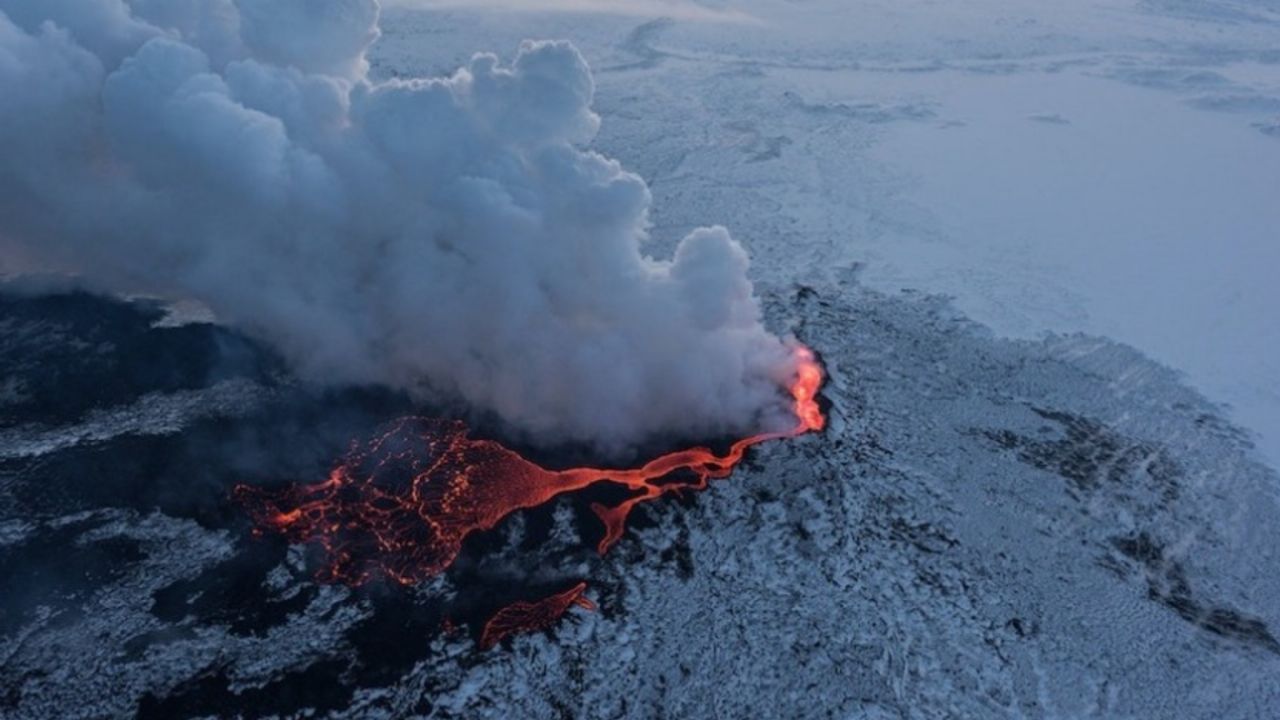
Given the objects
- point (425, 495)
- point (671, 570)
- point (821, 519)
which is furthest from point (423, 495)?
point (821, 519)

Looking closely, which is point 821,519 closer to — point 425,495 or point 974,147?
point 425,495

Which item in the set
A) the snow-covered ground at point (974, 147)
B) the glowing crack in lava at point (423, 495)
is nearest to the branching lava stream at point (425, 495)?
the glowing crack in lava at point (423, 495)

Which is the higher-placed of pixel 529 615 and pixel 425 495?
pixel 425 495

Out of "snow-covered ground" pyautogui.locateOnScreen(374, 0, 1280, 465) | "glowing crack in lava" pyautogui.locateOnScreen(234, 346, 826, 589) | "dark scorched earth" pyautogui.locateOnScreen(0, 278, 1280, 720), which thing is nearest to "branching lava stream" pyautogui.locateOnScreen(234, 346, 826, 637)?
"glowing crack in lava" pyautogui.locateOnScreen(234, 346, 826, 589)

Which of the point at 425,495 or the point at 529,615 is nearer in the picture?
the point at 529,615

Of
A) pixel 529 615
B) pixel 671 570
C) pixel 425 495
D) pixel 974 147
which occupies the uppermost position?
pixel 425 495

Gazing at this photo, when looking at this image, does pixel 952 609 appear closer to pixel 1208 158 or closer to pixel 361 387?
pixel 361 387

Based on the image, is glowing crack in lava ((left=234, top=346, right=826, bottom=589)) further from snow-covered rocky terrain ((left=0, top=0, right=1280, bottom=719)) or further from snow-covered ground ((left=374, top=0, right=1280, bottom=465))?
snow-covered ground ((left=374, top=0, right=1280, bottom=465))
